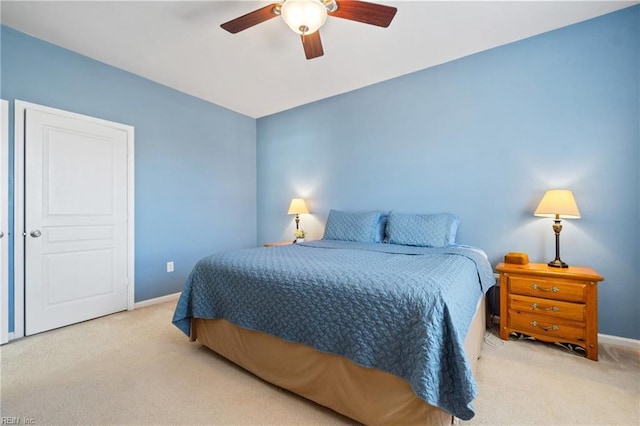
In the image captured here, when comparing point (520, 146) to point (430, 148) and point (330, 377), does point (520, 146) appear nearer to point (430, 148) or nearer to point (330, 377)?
point (430, 148)

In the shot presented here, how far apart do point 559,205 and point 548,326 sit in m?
0.94

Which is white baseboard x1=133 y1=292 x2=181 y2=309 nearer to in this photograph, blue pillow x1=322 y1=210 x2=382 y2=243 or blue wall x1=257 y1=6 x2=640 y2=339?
blue pillow x1=322 y1=210 x2=382 y2=243

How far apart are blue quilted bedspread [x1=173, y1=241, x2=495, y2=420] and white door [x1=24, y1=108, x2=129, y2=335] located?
55.1 inches

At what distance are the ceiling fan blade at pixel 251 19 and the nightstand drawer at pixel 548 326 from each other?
9.46ft

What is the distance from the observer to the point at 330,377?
147cm

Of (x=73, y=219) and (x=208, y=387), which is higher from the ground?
(x=73, y=219)

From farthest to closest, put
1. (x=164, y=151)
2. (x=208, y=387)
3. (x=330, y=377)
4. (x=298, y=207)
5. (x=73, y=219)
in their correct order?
(x=298, y=207) → (x=164, y=151) → (x=73, y=219) → (x=208, y=387) → (x=330, y=377)

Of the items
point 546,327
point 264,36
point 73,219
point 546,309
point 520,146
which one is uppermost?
point 264,36

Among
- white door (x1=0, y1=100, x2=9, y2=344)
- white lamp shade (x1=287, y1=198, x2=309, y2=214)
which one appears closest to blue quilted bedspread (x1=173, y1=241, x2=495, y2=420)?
white door (x1=0, y1=100, x2=9, y2=344)

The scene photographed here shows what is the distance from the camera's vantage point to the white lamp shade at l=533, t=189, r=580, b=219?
2158mm

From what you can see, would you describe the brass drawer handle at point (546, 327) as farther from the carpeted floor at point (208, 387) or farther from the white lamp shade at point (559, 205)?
the white lamp shade at point (559, 205)

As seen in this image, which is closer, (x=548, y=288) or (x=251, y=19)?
(x=251, y=19)

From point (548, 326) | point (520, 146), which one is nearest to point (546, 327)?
point (548, 326)

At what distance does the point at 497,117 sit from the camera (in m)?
2.68
